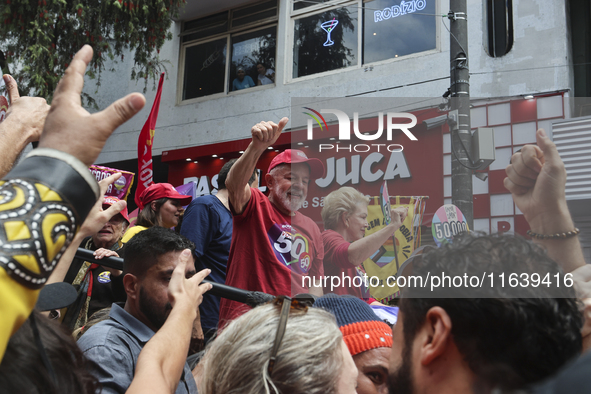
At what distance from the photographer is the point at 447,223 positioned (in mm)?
1714

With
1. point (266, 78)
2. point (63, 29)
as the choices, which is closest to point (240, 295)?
point (63, 29)

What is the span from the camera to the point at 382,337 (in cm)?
195

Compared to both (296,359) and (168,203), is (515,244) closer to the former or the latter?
(296,359)

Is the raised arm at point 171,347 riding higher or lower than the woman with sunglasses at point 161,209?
lower

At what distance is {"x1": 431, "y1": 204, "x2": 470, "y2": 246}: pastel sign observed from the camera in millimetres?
1704

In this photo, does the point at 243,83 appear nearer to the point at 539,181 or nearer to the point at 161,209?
the point at 161,209

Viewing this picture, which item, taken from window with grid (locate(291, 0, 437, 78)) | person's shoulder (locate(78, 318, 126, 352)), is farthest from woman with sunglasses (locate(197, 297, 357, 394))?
window with grid (locate(291, 0, 437, 78))

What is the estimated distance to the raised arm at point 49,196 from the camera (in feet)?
2.39

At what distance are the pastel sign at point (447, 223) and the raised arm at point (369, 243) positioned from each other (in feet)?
0.50

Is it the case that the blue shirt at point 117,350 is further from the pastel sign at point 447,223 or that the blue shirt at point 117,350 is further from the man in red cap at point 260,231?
the pastel sign at point 447,223

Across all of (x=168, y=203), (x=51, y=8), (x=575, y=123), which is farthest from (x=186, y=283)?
(x=51, y=8)

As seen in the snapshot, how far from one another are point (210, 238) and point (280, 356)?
84.3 inches

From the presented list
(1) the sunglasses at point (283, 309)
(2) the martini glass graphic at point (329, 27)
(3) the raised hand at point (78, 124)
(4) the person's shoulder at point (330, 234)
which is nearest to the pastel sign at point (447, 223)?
(4) the person's shoulder at point (330, 234)

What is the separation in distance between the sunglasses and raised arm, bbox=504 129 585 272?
2.40ft
